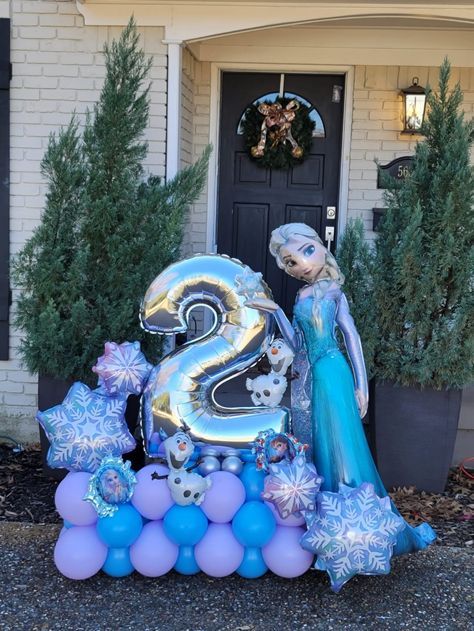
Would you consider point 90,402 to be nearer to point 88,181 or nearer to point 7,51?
point 88,181

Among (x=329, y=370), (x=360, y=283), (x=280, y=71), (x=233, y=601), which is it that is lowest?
(x=233, y=601)

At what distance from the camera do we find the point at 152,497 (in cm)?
276

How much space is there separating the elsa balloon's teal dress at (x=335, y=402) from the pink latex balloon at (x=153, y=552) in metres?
0.70

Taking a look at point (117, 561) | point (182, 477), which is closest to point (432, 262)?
point (182, 477)

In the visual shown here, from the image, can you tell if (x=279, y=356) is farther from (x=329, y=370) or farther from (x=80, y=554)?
(x=80, y=554)

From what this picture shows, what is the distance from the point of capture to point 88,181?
3.79m

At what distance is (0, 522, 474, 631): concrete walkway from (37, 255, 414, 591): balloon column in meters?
0.10

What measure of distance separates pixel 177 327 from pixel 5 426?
7.93ft

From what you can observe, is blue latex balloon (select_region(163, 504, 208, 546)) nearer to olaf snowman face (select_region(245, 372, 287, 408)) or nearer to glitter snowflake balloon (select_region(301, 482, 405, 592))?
glitter snowflake balloon (select_region(301, 482, 405, 592))

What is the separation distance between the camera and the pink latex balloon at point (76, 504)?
276 centimetres

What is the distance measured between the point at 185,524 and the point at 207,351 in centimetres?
73

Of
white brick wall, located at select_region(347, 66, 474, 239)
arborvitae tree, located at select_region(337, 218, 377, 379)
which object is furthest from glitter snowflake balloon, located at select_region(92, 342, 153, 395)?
white brick wall, located at select_region(347, 66, 474, 239)

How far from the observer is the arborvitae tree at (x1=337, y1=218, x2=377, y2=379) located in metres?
3.83

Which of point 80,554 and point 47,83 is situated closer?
point 80,554
